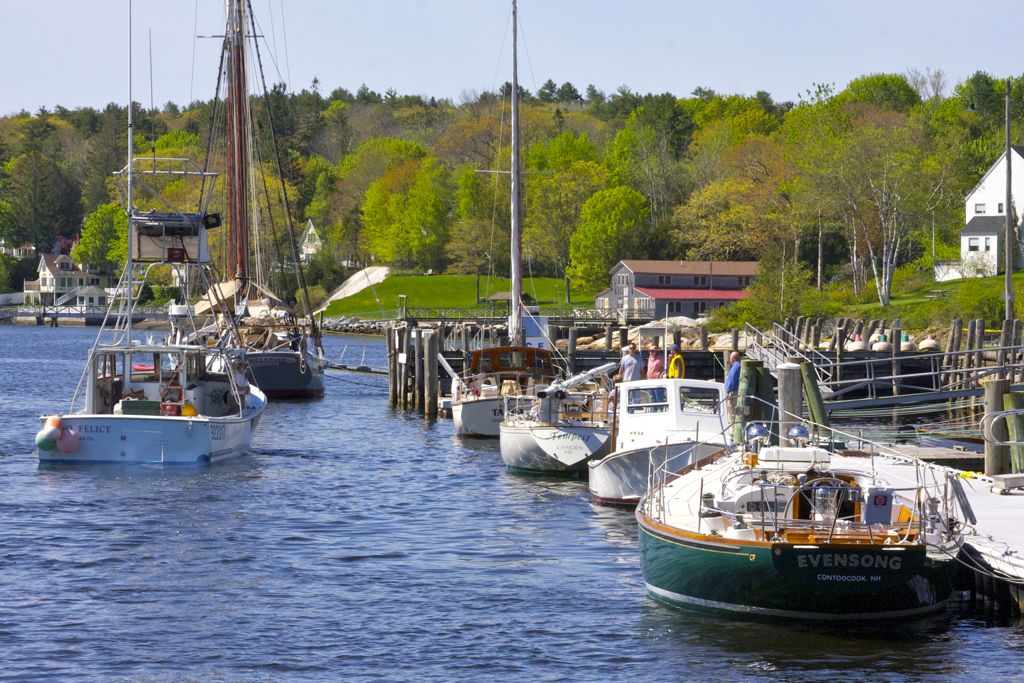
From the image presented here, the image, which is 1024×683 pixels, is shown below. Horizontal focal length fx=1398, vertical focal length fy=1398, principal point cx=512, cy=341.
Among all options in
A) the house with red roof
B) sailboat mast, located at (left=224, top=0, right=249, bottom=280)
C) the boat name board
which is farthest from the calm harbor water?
the house with red roof

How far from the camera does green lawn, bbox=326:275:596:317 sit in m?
124

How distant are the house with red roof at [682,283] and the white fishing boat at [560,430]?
2964 inches

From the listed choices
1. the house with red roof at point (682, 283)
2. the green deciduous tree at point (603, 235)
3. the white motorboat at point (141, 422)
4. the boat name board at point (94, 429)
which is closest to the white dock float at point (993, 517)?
the white motorboat at point (141, 422)

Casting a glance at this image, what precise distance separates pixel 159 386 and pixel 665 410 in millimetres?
13339

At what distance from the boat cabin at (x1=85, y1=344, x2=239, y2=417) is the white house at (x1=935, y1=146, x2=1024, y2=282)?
6321cm

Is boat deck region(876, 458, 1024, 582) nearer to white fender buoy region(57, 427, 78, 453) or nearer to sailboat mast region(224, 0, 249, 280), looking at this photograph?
white fender buoy region(57, 427, 78, 453)

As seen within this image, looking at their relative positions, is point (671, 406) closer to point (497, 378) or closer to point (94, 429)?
point (94, 429)

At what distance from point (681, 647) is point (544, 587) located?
373cm

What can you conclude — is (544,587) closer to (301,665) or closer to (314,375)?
(301,665)

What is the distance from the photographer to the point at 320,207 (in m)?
159

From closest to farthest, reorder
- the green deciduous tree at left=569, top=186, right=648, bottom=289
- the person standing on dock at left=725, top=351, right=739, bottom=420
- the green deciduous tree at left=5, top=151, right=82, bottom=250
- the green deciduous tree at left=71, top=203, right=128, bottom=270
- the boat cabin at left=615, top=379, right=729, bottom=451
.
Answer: the boat cabin at left=615, top=379, right=729, bottom=451
the person standing on dock at left=725, top=351, right=739, bottom=420
the green deciduous tree at left=569, top=186, right=648, bottom=289
the green deciduous tree at left=71, top=203, right=128, bottom=270
the green deciduous tree at left=5, top=151, right=82, bottom=250

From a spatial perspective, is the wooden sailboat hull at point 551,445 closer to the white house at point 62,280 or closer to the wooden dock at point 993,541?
the wooden dock at point 993,541

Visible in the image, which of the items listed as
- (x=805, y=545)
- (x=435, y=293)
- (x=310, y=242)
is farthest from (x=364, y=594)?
(x=310, y=242)

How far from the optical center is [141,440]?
31.2 meters
